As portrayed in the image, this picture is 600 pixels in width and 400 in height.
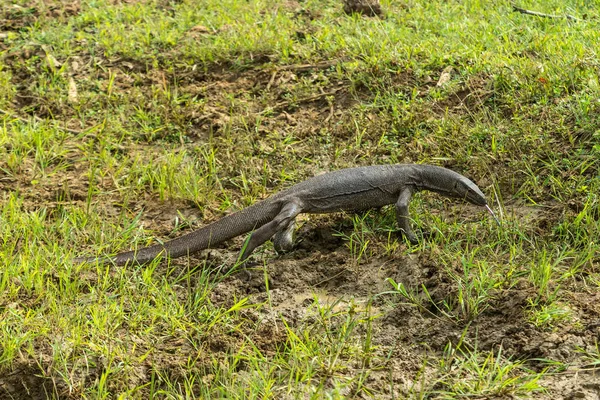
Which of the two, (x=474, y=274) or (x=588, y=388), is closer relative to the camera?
(x=588, y=388)

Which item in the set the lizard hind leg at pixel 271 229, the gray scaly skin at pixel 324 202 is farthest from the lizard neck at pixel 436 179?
the lizard hind leg at pixel 271 229

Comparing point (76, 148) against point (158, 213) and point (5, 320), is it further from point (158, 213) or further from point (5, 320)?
point (5, 320)

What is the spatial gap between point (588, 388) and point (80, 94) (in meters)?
5.47

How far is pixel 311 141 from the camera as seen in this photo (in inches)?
275

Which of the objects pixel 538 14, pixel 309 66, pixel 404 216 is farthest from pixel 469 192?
pixel 538 14

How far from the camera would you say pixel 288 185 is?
6.56 metres

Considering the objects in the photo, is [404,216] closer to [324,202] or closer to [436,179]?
[436,179]

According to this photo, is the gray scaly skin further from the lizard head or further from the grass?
the grass

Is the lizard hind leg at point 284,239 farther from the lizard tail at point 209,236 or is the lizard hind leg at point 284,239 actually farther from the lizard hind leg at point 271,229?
the lizard tail at point 209,236

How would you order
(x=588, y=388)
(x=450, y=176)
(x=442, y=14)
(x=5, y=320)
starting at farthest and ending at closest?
(x=442, y=14)
(x=450, y=176)
(x=5, y=320)
(x=588, y=388)

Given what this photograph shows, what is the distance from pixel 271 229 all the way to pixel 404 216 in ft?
3.17

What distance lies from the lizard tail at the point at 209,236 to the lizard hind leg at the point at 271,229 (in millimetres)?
111

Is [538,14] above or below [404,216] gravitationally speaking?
above

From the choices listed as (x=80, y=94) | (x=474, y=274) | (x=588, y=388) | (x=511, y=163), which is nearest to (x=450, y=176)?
(x=511, y=163)
